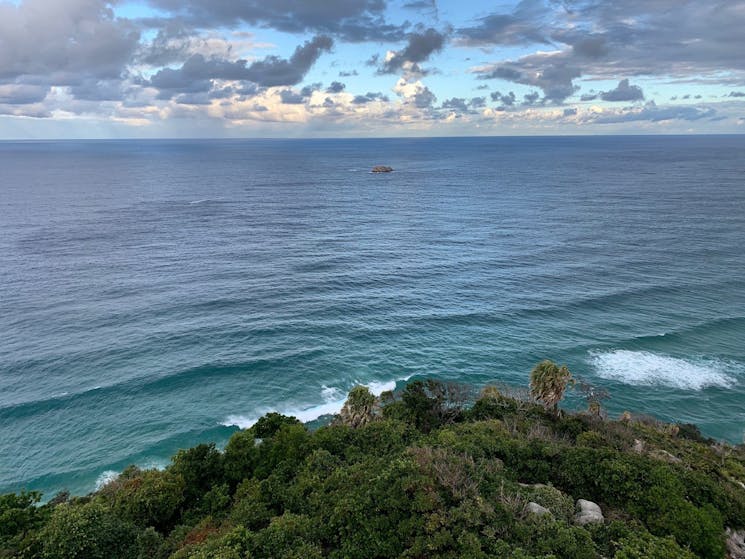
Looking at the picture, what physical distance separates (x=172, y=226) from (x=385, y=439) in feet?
344

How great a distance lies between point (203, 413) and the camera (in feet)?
164

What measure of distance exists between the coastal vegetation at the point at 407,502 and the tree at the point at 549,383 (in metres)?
5.27

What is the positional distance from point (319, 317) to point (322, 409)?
828 inches

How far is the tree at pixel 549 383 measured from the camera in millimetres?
41438

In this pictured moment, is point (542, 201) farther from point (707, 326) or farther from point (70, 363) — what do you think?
point (70, 363)

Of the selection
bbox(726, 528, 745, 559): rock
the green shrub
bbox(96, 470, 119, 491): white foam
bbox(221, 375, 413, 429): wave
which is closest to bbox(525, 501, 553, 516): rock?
bbox(726, 528, 745, 559): rock

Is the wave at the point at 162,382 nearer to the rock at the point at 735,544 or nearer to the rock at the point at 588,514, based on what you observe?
the rock at the point at 588,514

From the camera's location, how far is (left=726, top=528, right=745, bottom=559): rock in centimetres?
2343

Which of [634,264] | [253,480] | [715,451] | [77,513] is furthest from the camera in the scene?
[634,264]

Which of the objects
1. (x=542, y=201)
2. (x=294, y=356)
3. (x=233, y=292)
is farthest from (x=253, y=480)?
(x=542, y=201)

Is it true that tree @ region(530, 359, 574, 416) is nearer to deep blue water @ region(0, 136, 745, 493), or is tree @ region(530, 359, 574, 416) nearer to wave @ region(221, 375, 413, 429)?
deep blue water @ region(0, 136, 745, 493)

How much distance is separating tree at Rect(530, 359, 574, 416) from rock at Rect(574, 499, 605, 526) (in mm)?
16101

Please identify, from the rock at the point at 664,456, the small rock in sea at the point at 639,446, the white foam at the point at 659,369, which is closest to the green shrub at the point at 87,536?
the rock at the point at 664,456

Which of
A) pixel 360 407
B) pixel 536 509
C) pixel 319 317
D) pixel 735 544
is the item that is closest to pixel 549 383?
pixel 360 407
